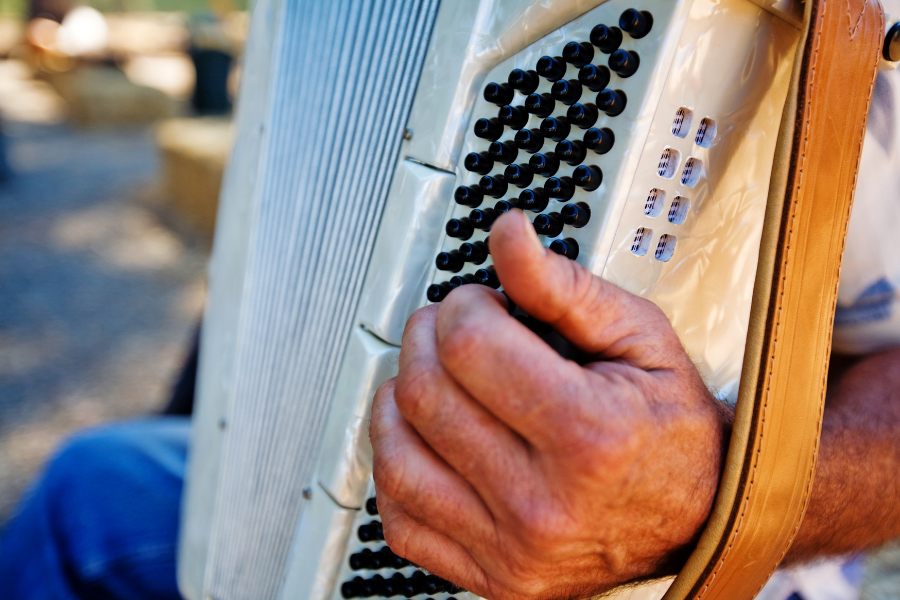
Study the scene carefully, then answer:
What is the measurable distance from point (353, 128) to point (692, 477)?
0.54 m

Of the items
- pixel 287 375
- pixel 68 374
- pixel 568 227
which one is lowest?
pixel 68 374

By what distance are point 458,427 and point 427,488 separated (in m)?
0.07

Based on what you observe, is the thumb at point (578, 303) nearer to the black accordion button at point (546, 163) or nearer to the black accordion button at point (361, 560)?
the black accordion button at point (546, 163)

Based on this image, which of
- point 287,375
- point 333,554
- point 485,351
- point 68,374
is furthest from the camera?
point 68,374

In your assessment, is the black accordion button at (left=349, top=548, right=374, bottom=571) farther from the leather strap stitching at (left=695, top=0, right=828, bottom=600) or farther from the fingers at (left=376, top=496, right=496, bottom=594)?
the leather strap stitching at (left=695, top=0, right=828, bottom=600)

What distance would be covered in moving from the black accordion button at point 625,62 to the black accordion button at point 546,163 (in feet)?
0.30

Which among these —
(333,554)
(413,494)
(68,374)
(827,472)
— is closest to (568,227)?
(413,494)

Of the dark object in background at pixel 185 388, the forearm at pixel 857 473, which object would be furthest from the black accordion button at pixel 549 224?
the dark object in background at pixel 185 388

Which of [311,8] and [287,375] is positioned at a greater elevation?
[311,8]

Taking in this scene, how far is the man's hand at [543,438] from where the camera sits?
434 millimetres

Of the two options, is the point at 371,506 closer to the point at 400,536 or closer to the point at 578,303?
the point at 400,536

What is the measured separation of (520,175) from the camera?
1.88 ft

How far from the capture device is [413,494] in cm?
51

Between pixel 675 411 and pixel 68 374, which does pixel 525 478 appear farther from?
pixel 68 374
